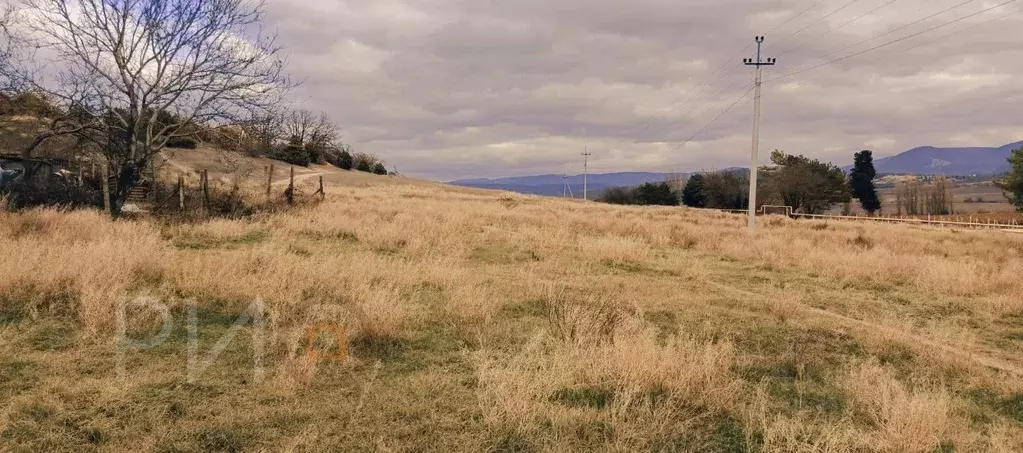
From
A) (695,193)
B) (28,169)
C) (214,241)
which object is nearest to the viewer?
(214,241)

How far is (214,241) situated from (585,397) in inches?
452

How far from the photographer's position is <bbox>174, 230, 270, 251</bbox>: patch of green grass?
12.9 metres

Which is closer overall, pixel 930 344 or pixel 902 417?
pixel 902 417

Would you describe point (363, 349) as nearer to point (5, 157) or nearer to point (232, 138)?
point (232, 138)

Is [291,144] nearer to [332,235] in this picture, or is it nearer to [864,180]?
[332,235]

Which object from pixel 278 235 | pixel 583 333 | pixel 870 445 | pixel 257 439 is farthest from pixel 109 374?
pixel 278 235

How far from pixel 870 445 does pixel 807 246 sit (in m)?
15.7

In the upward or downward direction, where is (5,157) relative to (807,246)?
upward

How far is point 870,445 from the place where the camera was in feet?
13.3

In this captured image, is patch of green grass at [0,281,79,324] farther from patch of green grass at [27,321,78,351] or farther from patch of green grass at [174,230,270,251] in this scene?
patch of green grass at [174,230,270,251]

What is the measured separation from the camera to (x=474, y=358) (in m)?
5.76

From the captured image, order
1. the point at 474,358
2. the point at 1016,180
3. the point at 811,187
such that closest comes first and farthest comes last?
the point at 474,358, the point at 1016,180, the point at 811,187

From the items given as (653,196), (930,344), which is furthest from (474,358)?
(653,196)

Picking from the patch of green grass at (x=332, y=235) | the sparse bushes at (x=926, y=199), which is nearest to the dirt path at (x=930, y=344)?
the patch of green grass at (x=332, y=235)
